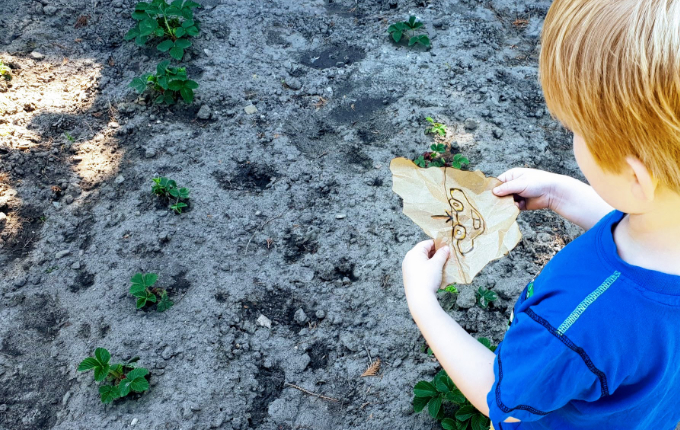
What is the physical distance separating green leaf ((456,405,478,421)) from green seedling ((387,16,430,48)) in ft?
8.32

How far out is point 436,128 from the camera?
10.2ft

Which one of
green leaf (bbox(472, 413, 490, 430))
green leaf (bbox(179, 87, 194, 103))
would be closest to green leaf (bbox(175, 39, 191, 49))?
green leaf (bbox(179, 87, 194, 103))

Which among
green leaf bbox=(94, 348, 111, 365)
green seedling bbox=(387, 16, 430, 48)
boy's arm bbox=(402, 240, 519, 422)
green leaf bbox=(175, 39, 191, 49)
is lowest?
green leaf bbox=(94, 348, 111, 365)

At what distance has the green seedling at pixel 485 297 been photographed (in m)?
2.34

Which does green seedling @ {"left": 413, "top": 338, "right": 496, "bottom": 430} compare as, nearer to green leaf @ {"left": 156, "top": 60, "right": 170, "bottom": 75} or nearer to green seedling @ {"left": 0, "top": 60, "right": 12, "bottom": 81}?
green leaf @ {"left": 156, "top": 60, "right": 170, "bottom": 75}

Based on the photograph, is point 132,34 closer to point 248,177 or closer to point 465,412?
point 248,177

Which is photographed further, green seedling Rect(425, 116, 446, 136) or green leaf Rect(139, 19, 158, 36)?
green leaf Rect(139, 19, 158, 36)

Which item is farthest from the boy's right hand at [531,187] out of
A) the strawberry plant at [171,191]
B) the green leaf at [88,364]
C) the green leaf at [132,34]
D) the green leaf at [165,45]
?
the green leaf at [132,34]

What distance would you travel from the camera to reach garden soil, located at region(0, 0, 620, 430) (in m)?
2.19

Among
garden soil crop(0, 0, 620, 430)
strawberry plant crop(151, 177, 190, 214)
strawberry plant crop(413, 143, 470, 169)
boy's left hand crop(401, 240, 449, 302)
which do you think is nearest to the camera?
boy's left hand crop(401, 240, 449, 302)

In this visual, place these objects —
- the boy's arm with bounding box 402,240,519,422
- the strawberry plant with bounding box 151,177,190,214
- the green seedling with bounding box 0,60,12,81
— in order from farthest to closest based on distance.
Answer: the green seedling with bounding box 0,60,12,81, the strawberry plant with bounding box 151,177,190,214, the boy's arm with bounding box 402,240,519,422

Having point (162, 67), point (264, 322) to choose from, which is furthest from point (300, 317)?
point (162, 67)

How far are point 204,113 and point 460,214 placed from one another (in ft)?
7.15

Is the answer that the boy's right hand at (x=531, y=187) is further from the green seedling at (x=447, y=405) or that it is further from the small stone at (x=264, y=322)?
the small stone at (x=264, y=322)
